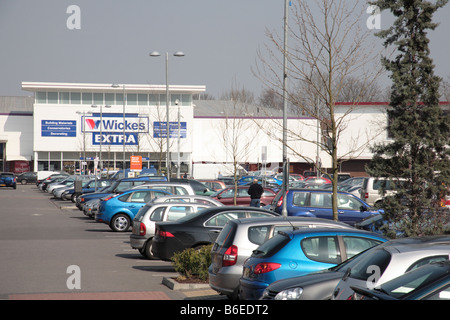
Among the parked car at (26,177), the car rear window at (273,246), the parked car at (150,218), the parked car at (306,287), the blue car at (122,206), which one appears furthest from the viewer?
the parked car at (26,177)

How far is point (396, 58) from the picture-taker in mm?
13805

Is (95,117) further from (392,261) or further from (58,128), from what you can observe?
(392,261)

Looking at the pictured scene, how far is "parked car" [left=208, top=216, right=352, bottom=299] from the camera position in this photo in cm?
1008

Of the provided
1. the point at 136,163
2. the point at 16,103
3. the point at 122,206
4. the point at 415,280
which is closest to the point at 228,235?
the point at 415,280

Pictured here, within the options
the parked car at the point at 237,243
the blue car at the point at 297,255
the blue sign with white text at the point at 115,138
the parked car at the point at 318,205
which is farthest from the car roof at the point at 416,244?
the blue sign with white text at the point at 115,138

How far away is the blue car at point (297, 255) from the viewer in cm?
884

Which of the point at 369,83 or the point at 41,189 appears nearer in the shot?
the point at 369,83

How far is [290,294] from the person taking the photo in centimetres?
771

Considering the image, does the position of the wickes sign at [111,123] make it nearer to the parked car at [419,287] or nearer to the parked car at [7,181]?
the parked car at [7,181]

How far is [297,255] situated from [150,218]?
26.6 feet

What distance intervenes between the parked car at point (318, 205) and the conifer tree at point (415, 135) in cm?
745

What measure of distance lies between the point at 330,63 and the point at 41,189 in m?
53.1
